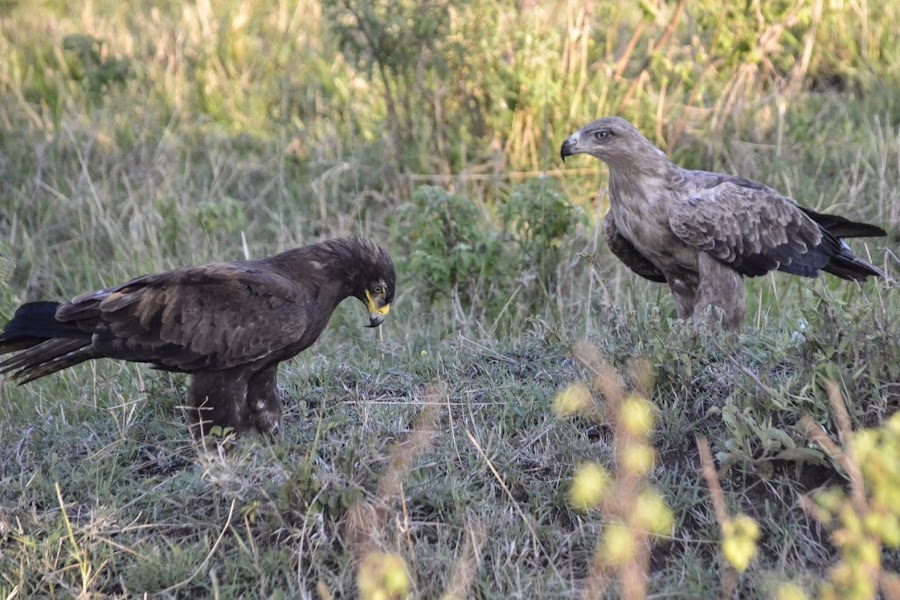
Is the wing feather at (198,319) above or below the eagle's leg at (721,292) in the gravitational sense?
above

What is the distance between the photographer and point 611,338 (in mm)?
4973

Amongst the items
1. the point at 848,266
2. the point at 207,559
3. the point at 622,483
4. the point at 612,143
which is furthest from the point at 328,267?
the point at 848,266

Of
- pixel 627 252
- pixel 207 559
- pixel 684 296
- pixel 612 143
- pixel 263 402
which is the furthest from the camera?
pixel 627 252

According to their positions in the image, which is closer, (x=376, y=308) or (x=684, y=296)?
(x=376, y=308)

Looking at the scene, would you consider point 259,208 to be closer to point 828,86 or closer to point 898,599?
point 828,86

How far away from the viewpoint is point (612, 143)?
5953 millimetres

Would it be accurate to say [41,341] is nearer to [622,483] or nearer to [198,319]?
[198,319]

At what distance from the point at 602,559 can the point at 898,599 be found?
0.94 metres

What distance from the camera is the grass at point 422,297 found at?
3928mm

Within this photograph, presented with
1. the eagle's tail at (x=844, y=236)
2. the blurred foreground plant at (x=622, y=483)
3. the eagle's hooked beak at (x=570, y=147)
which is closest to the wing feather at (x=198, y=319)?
the blurred foreground plant at (x=622, y=483)

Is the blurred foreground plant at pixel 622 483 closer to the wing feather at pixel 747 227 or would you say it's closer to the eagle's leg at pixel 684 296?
the wing feather at pixel 747 227

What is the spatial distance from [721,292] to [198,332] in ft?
8.63

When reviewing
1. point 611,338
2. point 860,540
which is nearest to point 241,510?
point 611,338

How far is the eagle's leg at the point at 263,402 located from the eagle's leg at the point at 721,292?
215 centimetres
